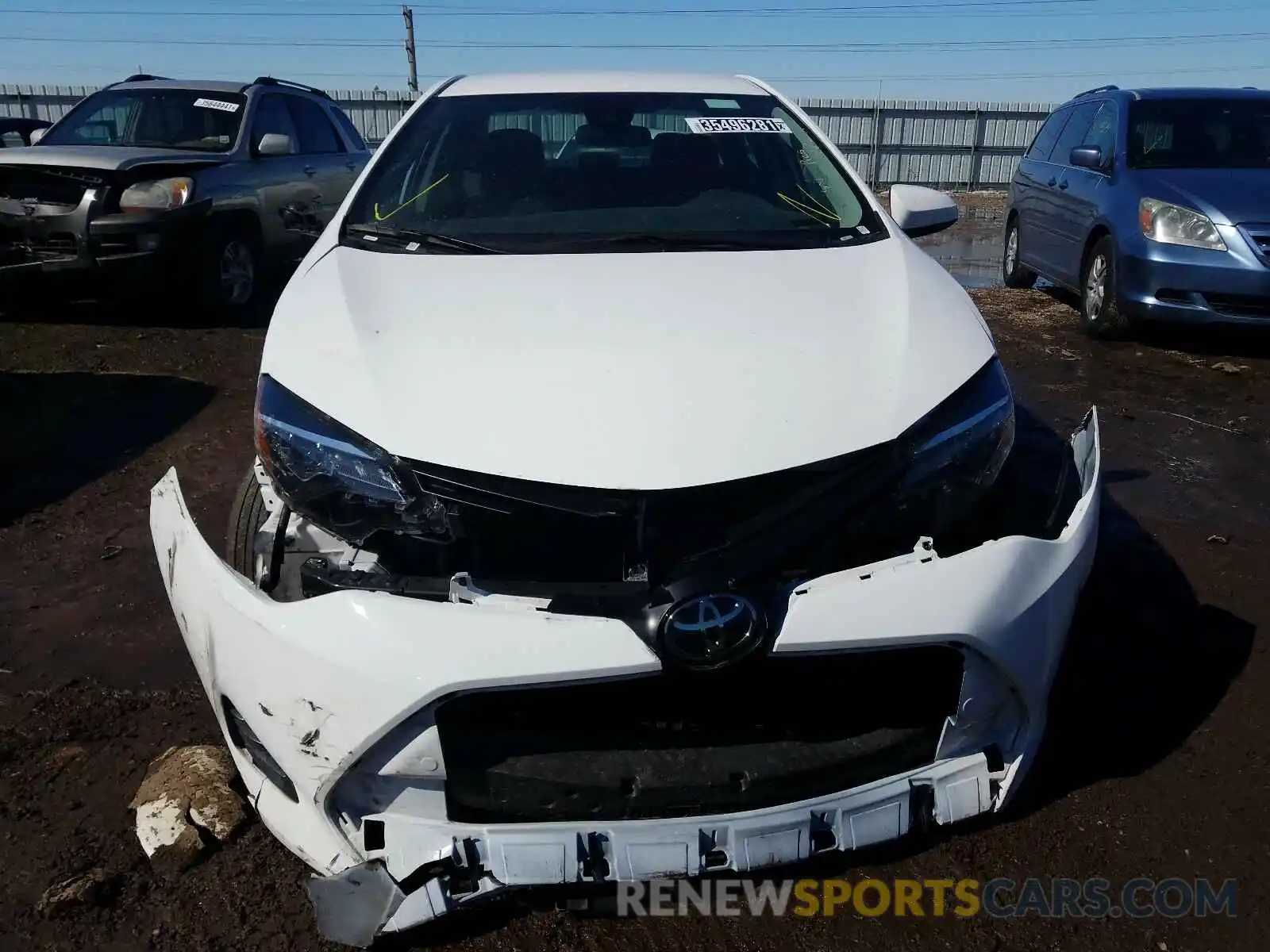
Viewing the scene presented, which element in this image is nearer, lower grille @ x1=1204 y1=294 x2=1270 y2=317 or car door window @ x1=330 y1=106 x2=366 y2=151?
lower grille @ x1=1204 y1=294 x2=1270 y2=317

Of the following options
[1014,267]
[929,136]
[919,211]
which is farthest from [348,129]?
[929,136]

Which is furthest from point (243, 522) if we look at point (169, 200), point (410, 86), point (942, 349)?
point (410, 86)

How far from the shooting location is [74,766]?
245 cm

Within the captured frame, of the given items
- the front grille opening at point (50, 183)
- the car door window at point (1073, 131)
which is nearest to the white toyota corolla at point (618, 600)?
the front grille opening at point (50, 183)

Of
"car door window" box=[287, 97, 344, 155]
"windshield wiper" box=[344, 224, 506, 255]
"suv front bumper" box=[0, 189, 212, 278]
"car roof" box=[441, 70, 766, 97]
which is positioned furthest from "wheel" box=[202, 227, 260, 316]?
"windshield wiper" box=[344, 224, 506, 255]

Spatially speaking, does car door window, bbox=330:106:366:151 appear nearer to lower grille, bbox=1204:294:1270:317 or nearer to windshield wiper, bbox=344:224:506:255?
windshield wiper, bbox=344:224:506:255

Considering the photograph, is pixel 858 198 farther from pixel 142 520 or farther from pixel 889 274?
pixel 142 520

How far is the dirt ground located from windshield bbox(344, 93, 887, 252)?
1426mm

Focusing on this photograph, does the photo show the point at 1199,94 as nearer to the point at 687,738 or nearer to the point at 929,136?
the point at 687,738

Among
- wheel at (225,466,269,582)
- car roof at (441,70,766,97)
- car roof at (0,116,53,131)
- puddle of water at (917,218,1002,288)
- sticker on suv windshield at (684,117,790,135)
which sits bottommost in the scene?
puddle of water at (917,218,1002,288)

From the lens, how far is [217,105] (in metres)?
7.47

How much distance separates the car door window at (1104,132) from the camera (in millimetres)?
7062

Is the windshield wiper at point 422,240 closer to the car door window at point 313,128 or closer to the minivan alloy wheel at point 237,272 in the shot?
the minivan alloy wheel at point 237,272

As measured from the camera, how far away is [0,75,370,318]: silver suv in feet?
20.8
